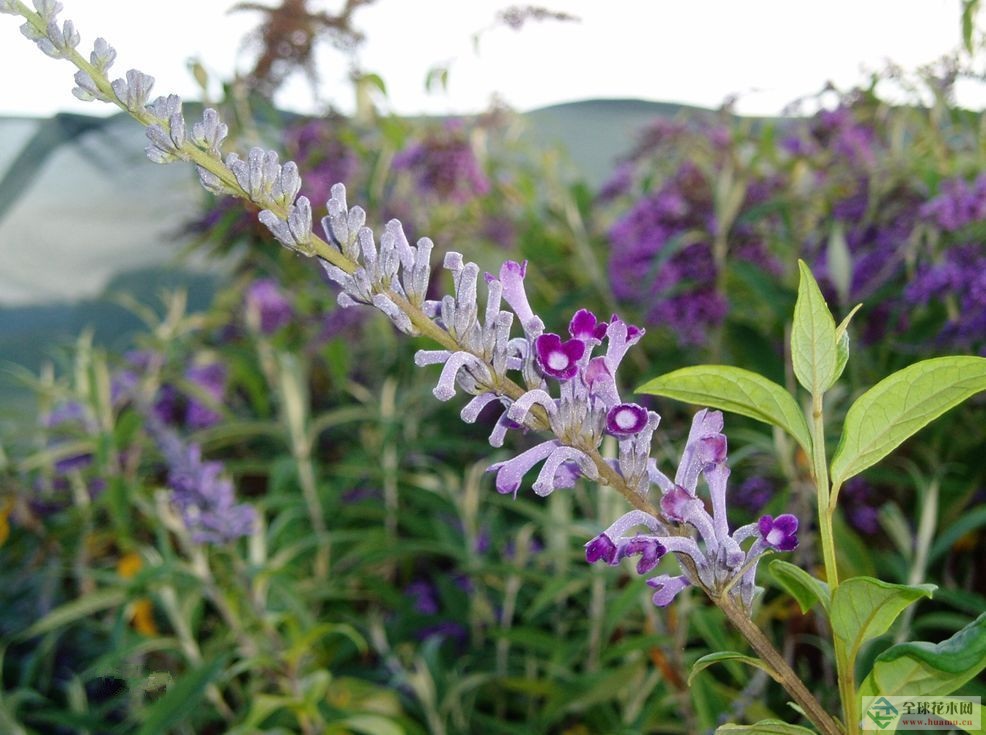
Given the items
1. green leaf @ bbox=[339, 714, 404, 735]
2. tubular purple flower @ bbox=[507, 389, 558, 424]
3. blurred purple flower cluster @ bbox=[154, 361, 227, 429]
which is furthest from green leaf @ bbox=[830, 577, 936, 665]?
blurred purple flower cluster @ bbox=[154, 361, 227, 429]

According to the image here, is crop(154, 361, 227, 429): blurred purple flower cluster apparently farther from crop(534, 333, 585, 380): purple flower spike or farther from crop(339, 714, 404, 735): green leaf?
crop(534, 333, 585, 380): purple flower spike

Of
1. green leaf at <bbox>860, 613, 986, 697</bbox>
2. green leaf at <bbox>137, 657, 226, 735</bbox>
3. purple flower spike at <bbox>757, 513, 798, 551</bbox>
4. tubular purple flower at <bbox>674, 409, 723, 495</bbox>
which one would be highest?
tubular purple flower at <bbox>674, 409, 723, 495</bbox>

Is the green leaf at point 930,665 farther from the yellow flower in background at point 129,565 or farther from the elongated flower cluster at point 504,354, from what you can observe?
the yellow flower in background at point 129,565

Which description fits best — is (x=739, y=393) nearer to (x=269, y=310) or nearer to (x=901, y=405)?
(x=901, y=405)

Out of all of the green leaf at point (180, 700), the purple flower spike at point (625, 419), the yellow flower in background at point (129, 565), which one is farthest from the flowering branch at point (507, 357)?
the yellow flower in background at point (129, 565)

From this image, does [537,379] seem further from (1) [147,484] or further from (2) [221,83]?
(2) [221,83]

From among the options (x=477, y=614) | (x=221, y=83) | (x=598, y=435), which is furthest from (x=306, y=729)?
(x=221, y=83)
